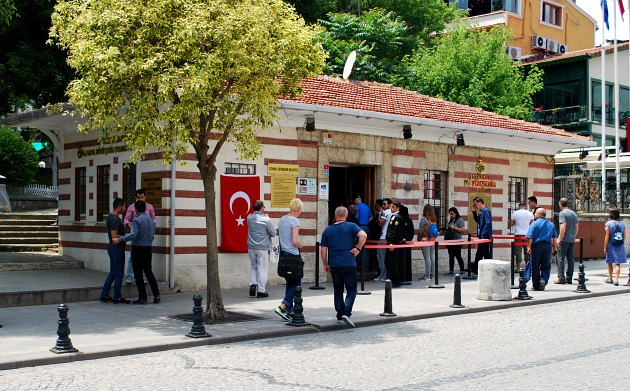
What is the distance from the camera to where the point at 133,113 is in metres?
11.9

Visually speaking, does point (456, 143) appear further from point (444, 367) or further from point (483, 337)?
point (444, 367)

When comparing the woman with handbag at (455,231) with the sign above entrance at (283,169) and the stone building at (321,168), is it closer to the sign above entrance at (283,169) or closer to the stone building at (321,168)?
the stone building at (321,168)

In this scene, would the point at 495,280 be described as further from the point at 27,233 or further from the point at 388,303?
the point at 27,233

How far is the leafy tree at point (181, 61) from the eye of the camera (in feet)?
37.4

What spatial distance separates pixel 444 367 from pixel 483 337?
2.49 meters

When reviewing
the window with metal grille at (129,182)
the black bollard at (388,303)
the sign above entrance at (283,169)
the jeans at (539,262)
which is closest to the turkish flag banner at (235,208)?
the sign above entrance at (283,169)

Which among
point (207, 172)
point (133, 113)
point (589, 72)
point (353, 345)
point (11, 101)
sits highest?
point (589, 72)

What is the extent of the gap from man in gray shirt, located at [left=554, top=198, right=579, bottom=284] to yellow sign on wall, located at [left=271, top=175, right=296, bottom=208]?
6212 mm

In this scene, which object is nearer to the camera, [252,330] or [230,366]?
[230,366]

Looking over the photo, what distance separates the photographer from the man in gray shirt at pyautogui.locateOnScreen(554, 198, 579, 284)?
17625mm

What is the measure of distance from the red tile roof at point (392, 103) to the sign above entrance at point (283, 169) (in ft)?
5.05

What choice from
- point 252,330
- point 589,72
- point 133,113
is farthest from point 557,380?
point 589,72

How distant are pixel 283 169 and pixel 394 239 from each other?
300 centimetres

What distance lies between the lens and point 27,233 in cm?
2220
